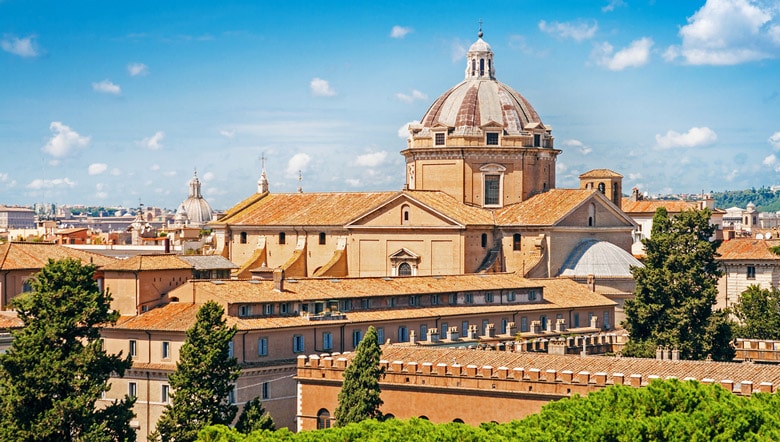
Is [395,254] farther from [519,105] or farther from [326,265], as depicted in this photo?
[519,105]

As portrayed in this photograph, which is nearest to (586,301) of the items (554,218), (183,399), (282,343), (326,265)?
(554,218)

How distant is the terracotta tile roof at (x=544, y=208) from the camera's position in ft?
278

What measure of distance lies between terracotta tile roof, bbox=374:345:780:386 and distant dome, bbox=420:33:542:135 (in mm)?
32147

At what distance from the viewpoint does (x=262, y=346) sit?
2405 inches

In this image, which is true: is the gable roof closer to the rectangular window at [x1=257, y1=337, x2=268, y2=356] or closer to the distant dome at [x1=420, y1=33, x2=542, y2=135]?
the distant dome at [x1=420, y1=33, x2=542, y2=135]

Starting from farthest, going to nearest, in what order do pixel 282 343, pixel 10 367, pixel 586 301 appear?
1. pixel 586 301
2. pixel 282 343
3. pixel 10 367

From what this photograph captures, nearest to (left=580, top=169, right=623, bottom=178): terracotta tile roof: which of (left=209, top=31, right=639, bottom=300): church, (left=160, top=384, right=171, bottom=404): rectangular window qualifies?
(left=209, top=31, right=639, bottom=300): church

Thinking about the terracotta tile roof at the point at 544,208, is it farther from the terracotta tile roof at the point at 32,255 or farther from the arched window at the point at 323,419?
the arched window at the point at 323,419

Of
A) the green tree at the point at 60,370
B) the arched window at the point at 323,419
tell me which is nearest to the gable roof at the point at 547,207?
the arched window at the point at 323,419

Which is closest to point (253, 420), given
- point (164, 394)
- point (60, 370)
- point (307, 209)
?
point (60, 370)

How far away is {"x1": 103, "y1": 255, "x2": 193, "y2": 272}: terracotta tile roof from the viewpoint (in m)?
64.9

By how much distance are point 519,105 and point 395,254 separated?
1213 cm

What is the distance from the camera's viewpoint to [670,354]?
63.2 meters

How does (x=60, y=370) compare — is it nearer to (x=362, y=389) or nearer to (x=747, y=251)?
(x=362, y=389)
